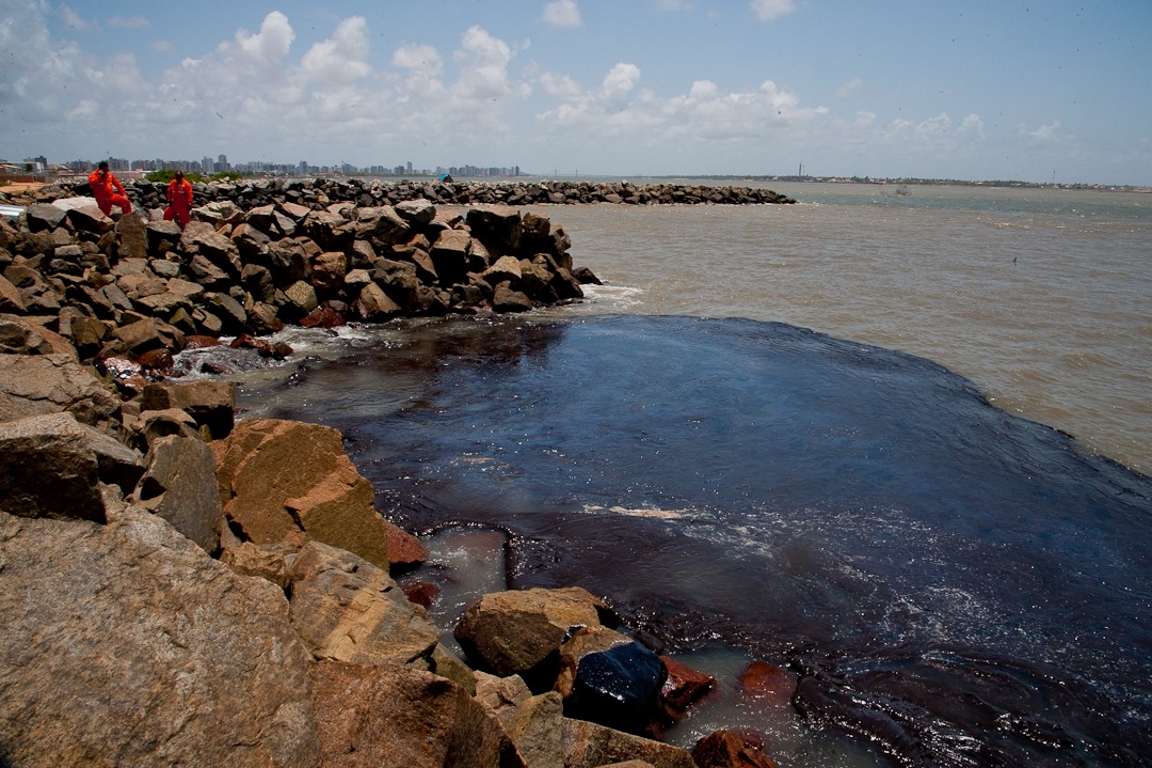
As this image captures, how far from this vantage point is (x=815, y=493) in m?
7.40

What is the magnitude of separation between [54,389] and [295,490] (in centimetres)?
155

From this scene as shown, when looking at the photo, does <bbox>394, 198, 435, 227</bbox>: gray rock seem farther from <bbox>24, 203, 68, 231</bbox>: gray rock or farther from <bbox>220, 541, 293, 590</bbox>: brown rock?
<bbox>220, 541, 293, 590</bbox>: brown rock

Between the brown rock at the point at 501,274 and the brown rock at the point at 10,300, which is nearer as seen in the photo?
the brown rock at the point at 10,300

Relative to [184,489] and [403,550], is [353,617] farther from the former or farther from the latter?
[403,550]

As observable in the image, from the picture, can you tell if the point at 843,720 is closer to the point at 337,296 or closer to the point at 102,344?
the point at 102,344

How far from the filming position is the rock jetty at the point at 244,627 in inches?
89.9

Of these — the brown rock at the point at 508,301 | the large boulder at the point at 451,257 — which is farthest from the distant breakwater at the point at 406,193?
the brown rock at the point at 508,301

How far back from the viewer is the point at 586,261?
24.3m

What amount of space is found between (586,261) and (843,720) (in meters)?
20.7

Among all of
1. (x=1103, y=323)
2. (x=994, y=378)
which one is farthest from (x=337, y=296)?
(x=1103, y=323)

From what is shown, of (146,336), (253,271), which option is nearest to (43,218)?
(253,271)

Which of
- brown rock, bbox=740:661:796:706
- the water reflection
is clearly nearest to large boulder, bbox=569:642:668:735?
brown rock, bbox=740:661:796:706

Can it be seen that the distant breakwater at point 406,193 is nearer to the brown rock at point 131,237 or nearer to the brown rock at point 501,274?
the brown rock at point 131,237

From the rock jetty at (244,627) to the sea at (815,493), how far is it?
769 mm
